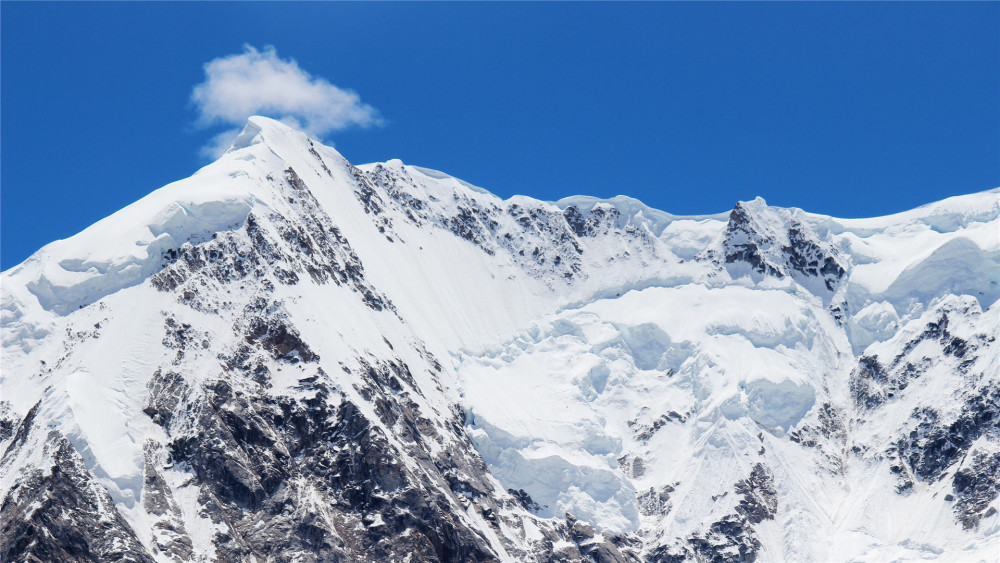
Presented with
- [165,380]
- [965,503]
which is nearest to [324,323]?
[165,380]

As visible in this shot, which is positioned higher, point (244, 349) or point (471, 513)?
point (244, 349)

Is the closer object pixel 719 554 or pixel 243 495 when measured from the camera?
pixel 243 495

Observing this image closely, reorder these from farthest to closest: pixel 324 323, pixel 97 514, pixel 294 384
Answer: pixel 324 323 < pixel 294 384 < pixel 97 514

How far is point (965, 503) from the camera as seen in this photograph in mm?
195750

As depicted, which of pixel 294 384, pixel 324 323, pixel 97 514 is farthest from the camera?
pixel 324 323

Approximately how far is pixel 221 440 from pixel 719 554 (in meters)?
73.1

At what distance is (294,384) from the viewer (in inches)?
7170

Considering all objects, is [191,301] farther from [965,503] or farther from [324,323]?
[965,503]

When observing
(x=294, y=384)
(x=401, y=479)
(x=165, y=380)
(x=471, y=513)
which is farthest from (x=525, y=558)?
(x=165, y=380)

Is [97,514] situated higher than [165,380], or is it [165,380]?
[165,380]

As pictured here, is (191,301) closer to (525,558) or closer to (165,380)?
(165,380)

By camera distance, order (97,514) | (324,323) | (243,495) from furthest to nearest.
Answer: (324,323) → (243,495) → (97,514)

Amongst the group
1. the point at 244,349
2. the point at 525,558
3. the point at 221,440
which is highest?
the point at 244,349

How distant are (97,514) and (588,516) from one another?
239 feet
